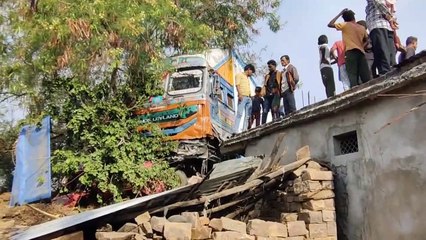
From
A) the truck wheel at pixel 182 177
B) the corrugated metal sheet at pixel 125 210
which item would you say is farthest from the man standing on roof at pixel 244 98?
the corrugated metal sheet at pixel 125 210

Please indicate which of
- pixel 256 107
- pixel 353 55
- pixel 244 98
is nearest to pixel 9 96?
pixel 244 98

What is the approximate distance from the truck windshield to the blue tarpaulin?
332cm

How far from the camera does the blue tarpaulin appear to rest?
9.12m

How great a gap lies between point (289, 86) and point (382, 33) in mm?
2645

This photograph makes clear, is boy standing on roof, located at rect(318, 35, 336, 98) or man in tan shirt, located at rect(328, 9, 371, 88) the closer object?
man in tan shirt, located at rect(328, 9, 371, 88)

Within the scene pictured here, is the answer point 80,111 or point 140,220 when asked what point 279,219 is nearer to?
point 140,220

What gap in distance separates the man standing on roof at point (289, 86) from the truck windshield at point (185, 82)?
2.62 m

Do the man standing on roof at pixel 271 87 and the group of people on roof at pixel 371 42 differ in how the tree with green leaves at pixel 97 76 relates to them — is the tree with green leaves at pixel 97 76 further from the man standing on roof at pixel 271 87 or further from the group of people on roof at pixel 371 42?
the group of people on roof at pixel 371 42

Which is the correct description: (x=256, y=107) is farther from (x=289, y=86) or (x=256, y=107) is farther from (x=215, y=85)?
(x=289, y=86)

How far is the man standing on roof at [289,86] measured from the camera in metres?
9.42

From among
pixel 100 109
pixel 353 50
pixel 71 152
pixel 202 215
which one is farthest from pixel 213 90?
pixel 202 215

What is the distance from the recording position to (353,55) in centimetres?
746

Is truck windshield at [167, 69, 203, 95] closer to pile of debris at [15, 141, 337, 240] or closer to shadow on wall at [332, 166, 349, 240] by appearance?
pile of debris at [15, 141, 337, 240]

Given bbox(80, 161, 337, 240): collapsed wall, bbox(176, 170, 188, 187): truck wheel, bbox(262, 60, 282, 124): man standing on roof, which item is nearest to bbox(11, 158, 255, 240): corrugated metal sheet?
bbox(80, 161, 337, 240): collapsed wall
